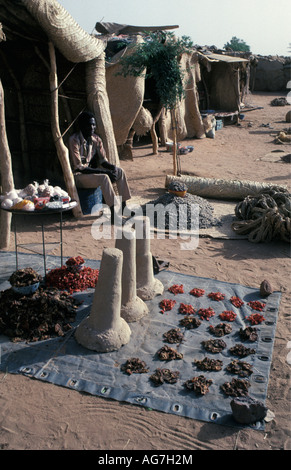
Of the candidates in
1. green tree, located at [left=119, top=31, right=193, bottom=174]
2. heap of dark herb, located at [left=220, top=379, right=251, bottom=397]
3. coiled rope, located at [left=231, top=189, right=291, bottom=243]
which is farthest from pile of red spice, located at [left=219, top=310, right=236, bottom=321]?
green tree, located at [left=119, top=31, right=193, bottom=174]

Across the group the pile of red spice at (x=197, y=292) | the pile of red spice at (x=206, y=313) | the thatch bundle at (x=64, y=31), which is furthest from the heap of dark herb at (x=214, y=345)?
the thatch bundle at (x=64, y=31)

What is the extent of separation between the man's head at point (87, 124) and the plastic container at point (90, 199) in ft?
2.63

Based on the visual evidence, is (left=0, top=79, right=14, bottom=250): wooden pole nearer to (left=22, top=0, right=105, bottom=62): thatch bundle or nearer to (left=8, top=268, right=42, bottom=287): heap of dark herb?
(left=22, top=0, right=105, bottom=62): thatch bundle

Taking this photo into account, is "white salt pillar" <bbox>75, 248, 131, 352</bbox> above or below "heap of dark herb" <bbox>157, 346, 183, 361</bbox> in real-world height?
above

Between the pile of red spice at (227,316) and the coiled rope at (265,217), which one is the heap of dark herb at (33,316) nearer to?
the pile of red spice at (227,316)

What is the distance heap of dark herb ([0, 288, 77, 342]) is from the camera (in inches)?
150

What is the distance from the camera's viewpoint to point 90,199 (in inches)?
264

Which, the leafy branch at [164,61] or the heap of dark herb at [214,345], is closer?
the heap of dark herb at [214,345]

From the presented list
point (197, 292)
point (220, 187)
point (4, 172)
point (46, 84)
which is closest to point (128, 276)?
point (197, 292)

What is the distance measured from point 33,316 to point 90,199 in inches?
121

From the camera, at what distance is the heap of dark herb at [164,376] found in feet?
10.8

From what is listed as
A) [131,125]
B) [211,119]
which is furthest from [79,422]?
[211,119]

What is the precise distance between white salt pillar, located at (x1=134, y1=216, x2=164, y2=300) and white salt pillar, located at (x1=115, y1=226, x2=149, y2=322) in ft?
0.60
